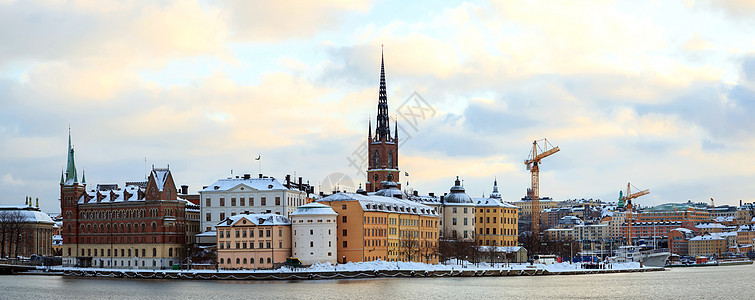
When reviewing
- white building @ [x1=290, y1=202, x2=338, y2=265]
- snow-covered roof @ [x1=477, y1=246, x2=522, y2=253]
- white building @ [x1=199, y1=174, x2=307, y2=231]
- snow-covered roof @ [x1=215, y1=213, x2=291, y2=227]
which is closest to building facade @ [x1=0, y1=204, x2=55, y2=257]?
white building @ [x1=199, y1=174, x2=307, y2=231]

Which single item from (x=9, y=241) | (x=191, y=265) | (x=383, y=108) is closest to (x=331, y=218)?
(x=191, y=265)

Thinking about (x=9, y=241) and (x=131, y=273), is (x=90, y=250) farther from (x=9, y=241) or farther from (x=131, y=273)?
(x=9, y=241)

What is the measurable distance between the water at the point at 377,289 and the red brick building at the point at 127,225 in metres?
15.0

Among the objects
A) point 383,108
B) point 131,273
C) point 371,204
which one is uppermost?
point 383,108

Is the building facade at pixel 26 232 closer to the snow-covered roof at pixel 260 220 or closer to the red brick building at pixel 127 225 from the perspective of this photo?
the red brick building at pixel 127 225

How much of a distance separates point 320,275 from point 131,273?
2239cm

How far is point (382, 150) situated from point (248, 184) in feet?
180

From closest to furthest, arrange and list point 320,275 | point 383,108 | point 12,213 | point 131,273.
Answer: point 320,275 < point 131,273 < point 12,213 < point 383,108

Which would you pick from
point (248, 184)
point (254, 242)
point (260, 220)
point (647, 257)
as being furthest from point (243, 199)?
point (647, 257)

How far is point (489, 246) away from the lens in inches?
5753

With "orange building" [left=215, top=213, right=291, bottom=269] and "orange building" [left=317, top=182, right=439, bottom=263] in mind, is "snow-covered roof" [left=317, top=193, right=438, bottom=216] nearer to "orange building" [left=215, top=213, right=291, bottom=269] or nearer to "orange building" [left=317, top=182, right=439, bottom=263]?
"orange building" [left=317, top=182, right=439, bottom=263]

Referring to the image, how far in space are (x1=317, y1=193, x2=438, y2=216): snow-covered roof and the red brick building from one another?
1992 centimetres

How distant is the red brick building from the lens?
410 ft

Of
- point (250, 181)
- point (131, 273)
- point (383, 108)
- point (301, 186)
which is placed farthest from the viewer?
point (383, 108)
